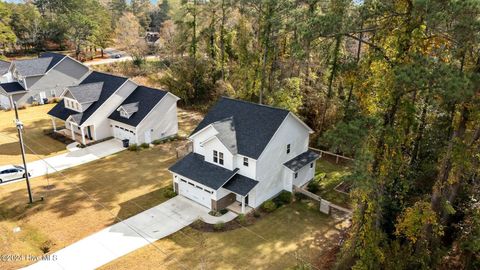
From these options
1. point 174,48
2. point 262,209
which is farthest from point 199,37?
point 262,209

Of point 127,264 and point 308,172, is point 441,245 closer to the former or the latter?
point 308,172

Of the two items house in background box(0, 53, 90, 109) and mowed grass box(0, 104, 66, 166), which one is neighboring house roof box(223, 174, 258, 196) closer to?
mowed grass box(0, 104, 66, 166)

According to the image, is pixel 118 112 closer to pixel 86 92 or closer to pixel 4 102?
pixel 86 92

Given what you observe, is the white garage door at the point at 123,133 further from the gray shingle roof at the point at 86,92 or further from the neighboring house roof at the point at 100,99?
the gray shingle roof at the point at 86,92

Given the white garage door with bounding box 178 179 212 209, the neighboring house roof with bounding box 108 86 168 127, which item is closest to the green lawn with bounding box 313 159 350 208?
the white garage door with bounding box 178 179 212 209

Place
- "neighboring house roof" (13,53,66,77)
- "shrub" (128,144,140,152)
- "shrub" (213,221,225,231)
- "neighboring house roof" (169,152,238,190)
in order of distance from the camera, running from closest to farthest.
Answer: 1. "shrub" (213,221,225,231)
2. "neighboring house roof" (169,152,238,190)
3. "shrub" (128,144,140,152)
4. "neighboring house roof" (13,53,66,77)

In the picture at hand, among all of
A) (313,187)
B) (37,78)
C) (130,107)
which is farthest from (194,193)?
(37,78)

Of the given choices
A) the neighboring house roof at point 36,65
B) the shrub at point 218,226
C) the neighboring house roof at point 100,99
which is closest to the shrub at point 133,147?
the neighboring house roof at point 100,99
